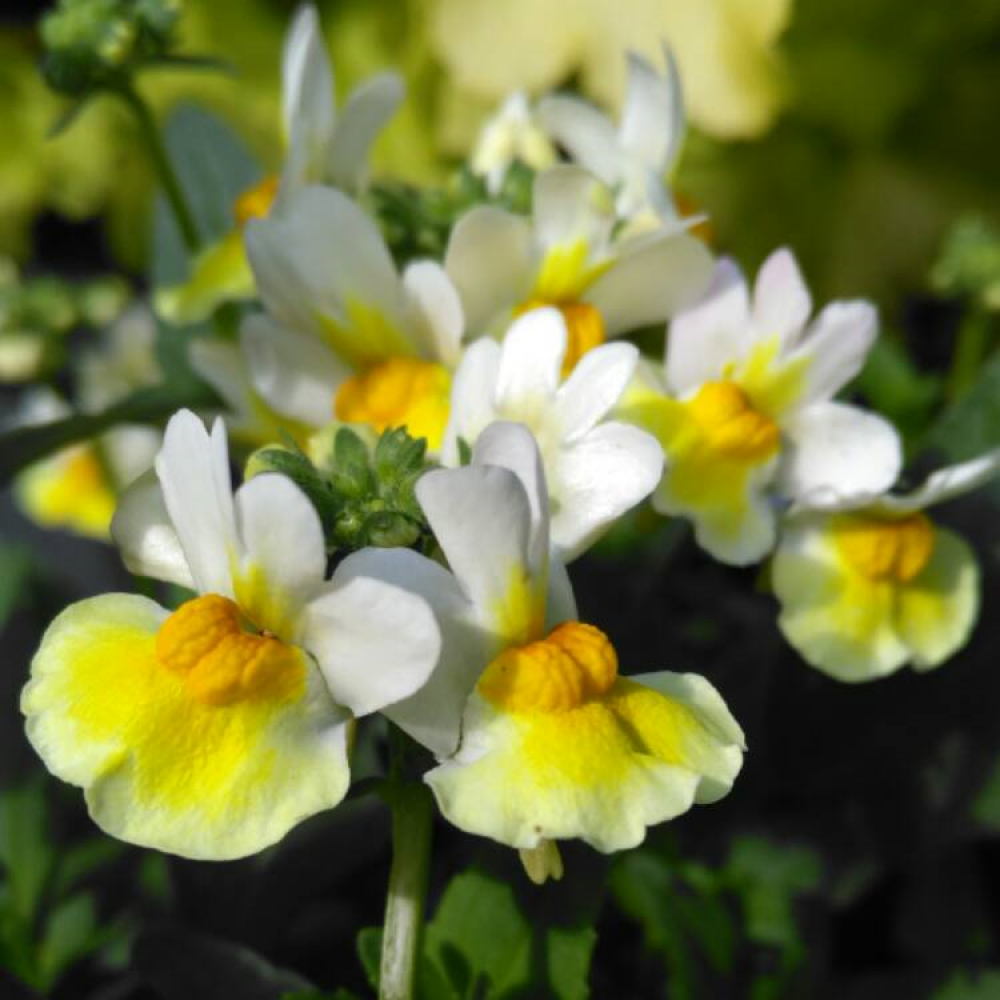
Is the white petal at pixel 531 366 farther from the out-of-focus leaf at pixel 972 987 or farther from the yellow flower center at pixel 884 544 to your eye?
the out-of-focus leaf at pixel 972 987

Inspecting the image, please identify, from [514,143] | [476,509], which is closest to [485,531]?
[476,509]

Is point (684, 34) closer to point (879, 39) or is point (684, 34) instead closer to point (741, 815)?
point (879, 39)

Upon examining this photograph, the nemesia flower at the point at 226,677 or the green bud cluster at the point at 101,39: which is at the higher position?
the green bud cluster at the point at 101,39

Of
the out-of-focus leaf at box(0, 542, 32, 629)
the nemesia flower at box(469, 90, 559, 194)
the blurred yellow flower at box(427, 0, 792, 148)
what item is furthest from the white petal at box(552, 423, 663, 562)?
the blurred yellow flower at box(427, 0, 792, 148)

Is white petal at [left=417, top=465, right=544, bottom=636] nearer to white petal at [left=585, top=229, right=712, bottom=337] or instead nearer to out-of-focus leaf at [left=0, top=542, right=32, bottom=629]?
white petal at [left=585, top=229, right=712, bottom=337]

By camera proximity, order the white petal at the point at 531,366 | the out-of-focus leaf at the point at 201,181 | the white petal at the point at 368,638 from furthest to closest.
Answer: the out-of-focus leaf at the point at 201,181 < the white petal at the point at 531,366 < the white petal at the point at 368,638

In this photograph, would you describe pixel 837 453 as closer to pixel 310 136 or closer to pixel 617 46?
pixel 310 136

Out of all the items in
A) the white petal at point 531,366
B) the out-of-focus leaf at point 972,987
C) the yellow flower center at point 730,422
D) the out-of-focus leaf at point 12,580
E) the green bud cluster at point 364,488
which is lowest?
the out-of-focus leaf at point 972,987

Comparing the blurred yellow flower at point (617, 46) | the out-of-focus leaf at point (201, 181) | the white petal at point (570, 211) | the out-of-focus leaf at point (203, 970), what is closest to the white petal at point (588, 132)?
the white petal at point (570, 211)
